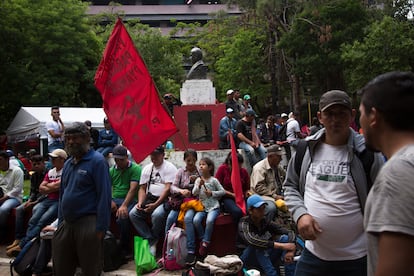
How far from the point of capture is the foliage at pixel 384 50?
23156 mm

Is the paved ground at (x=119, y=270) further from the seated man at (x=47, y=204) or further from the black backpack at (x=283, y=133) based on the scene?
the black backpack at (x=283, y=133)

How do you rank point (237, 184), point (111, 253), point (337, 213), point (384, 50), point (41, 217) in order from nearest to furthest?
1. point (337, 213)
2. point (111, 253)
3. point (237, 184)
4. point (41, 217)
5. point (384, 50)

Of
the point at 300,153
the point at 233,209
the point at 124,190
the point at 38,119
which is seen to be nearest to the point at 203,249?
the point at 233,209

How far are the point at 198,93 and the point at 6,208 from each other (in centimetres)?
499

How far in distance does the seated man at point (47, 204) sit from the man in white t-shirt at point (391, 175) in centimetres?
608

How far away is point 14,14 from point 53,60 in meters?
3.48

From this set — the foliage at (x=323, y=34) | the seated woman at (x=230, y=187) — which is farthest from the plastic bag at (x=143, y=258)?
the foliage at (x=323, y=34)

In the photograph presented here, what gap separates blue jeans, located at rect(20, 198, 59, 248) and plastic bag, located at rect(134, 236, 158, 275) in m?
1.51

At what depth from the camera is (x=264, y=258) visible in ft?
19.8

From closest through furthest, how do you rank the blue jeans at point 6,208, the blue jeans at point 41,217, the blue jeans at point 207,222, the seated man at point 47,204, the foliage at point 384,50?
the blue jeans at point 207,222 < the seated man at point 47,204 < the blue jeans at point 41,217 < the blue jeans at point 6,208 < the foliage at point 384,50

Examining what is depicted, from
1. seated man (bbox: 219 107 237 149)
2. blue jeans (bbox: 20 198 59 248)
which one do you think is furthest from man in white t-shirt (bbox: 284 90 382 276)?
seated man (bbox: 219 107 237 149)

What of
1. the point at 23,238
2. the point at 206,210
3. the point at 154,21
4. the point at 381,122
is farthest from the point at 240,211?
the point at 154,21

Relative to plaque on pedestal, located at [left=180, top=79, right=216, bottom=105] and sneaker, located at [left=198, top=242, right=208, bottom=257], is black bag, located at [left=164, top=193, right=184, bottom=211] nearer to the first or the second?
sneaker, located at [left=198, top=242, right=208, bottom=257]

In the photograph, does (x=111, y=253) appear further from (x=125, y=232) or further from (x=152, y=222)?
(x=152, y=222)
